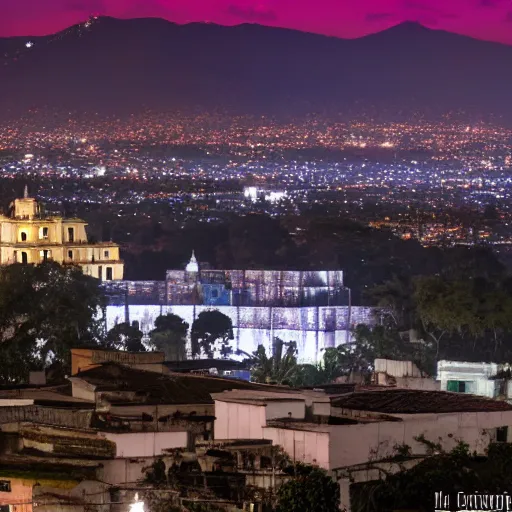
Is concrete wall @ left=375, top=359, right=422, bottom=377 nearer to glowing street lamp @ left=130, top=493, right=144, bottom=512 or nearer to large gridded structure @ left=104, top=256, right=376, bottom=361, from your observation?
glowing street lamp @ left=130, top=493, right=144, bottom=512

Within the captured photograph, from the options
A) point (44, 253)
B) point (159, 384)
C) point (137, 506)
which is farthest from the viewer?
point (44, 253)

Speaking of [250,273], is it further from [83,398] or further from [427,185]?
[427,185]

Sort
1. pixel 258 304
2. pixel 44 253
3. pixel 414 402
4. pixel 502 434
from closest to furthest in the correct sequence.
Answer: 1. pixel 502 434
2. pixel 414 402
3. pixel 258 304
4. pixel 44 253

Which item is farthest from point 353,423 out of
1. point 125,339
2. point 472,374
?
point 125,339

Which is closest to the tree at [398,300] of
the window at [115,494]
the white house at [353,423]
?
the white house at [353,423]

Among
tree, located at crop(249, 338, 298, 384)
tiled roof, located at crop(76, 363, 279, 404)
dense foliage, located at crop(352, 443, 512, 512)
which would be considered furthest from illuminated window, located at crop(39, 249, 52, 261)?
dense foliage, located at crop(352, 443, 512, 512)

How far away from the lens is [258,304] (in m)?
73.1

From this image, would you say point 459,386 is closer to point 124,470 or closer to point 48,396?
point 48,396

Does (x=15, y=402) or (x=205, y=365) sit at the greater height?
(x=205, y=365)

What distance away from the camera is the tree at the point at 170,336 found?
6138cm

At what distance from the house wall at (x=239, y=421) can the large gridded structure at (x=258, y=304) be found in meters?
42.2

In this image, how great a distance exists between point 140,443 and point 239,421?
1.42m

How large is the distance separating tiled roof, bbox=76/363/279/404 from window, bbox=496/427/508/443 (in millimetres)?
3500

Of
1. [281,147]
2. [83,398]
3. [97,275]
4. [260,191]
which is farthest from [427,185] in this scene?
[83,398]
